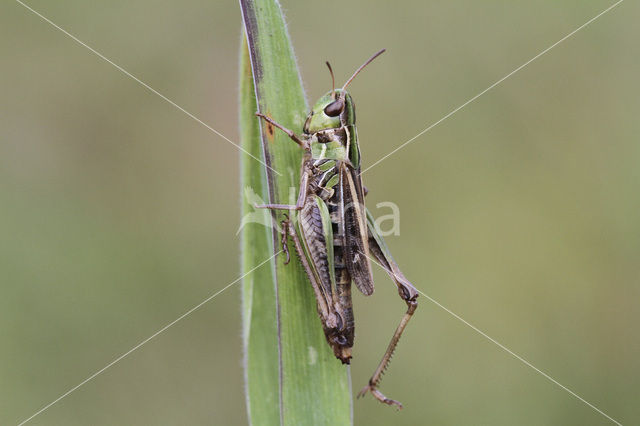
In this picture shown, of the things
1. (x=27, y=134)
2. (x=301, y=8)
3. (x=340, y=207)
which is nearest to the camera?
(x=340, y=207)

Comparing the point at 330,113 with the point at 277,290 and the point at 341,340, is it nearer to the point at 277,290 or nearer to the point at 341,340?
the point at 277,290

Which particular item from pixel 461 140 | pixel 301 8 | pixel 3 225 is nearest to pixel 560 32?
pixel 461 140

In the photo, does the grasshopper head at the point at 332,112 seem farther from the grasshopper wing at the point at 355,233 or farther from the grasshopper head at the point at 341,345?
the grasshopper head at the point at 341,345

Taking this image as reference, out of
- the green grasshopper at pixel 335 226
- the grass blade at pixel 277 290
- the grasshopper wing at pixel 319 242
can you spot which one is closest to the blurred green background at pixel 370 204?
the green grasshopper at pixel 335 226

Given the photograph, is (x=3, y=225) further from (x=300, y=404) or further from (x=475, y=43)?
(x=475, y=43)

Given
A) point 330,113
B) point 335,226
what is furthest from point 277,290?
point 330,113

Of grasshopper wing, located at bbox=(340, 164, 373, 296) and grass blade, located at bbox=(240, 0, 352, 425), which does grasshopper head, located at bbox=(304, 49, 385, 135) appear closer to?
grass blade, located at bbox=(240, 0, 352, 425)
